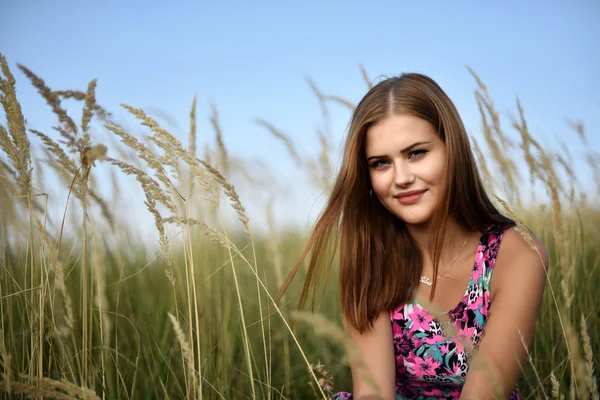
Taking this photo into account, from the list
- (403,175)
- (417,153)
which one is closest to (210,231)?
(403,175)

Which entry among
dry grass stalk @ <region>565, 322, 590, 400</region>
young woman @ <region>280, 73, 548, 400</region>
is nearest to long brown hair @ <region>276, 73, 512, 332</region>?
young woman @ <region>280, 73, 548, 400</region>

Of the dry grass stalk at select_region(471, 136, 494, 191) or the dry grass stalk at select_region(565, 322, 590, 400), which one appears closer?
the dry grass stalk at select_region(565, 322, 590, 400)

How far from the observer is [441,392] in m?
1.89

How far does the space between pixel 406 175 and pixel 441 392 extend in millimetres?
767

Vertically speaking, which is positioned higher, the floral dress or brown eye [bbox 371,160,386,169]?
brown eye [bbox 371,160,386,169]

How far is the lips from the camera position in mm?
1789

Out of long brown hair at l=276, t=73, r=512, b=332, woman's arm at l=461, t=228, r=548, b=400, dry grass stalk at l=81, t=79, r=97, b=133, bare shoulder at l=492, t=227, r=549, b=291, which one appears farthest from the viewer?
long brown hair at l=276, t=73, r=512, b=332

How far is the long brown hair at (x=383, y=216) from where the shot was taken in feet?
6.08

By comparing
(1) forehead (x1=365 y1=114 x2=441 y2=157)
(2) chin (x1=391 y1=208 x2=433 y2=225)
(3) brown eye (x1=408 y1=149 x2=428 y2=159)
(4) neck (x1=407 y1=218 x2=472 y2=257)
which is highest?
(1) forehead (x1=365 y1=114 x2=441 y2=157)

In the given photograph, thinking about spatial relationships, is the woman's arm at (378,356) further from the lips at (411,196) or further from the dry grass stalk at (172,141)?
the dry grass stalk at (172,141)

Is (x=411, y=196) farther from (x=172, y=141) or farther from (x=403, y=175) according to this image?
(x=172, y=141)

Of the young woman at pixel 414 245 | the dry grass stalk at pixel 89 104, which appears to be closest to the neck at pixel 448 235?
the young woman at pixel 414 245

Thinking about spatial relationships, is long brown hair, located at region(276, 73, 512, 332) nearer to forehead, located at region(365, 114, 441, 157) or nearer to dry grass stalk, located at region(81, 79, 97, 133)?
forehead, located at region(365, 114, 441, 157)

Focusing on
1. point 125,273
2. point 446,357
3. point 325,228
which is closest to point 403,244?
point 325,228
